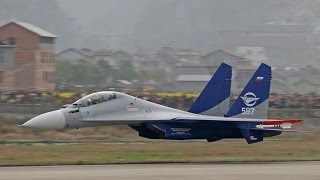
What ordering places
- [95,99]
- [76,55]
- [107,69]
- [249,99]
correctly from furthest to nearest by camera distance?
1. [76,55]
2. [107,69]
3. [249,99]
4. [95,99]

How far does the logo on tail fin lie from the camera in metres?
34.0

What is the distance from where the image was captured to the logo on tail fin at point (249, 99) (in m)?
34.0

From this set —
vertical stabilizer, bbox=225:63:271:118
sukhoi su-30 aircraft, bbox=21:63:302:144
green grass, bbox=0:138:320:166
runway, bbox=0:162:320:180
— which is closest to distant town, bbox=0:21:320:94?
green grass, bbox=0:138:320:166

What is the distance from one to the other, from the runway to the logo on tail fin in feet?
19.9

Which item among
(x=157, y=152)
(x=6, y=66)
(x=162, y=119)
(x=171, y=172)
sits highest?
(x=162, y=119)

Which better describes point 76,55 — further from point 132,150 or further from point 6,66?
point 132,150

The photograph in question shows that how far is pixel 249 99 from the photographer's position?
112 feet

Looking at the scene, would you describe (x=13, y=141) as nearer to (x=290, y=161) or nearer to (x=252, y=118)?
(x=252, y=118)

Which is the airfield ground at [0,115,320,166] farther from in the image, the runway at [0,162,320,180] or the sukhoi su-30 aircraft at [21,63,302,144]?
the runway at [0,162,320,180]

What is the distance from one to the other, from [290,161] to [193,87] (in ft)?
301

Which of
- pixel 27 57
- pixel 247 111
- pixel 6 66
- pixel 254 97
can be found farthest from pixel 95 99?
pixel 27 57

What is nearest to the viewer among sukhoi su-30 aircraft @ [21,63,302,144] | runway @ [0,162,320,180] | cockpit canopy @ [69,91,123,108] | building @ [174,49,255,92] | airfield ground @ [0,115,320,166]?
runway @ [0,162,320,180]

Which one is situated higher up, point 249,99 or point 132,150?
point 249,99

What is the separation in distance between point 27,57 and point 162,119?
2865 inches
